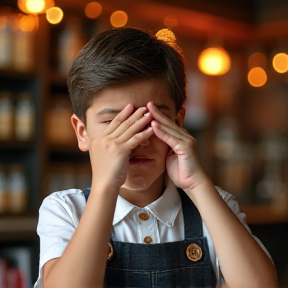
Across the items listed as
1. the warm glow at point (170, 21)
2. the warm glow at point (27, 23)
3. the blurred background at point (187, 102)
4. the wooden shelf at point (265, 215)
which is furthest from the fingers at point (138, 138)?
the warm glow at point (170, 21)

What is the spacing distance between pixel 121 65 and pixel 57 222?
313 millimetres

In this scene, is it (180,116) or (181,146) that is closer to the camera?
(181,146)

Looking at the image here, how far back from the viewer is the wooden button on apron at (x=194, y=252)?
1.13 metres

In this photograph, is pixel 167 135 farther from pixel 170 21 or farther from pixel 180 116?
pixel 170 21

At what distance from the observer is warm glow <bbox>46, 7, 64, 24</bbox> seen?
314cm

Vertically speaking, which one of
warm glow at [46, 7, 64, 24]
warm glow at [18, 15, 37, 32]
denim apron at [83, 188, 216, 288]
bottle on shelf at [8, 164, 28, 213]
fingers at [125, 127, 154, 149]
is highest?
warm glow at [46, 7, 64, 24]

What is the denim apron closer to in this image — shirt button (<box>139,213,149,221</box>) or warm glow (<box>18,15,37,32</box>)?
shirt button (<box>139,213,149,221</box>)

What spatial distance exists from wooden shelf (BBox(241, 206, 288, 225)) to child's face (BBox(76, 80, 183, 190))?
2535mm

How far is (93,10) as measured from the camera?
3371mm

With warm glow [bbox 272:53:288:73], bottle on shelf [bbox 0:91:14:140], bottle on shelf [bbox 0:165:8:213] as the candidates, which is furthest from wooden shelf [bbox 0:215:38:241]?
warm glow [bbox 272:53:288:73]

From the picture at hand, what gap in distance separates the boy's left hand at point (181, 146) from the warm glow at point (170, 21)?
9.41ft

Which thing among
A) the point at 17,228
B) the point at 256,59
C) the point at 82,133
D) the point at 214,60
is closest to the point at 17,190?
the point at 17,228

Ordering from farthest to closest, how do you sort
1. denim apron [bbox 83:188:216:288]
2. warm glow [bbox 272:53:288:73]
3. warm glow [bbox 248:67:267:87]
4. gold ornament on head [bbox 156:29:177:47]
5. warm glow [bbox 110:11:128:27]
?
warm glow [bbox 248:67:267:87] < warm glow [bbox 272:53:288:73] < warm glow [bbox 110:11:128:27] < gold ornament on head [bbox 156:29:177:47] < denim apron [bbox 83:188:216:288]

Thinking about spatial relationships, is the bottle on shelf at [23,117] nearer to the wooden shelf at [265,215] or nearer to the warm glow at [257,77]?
the wooden shelf at [265,215]
